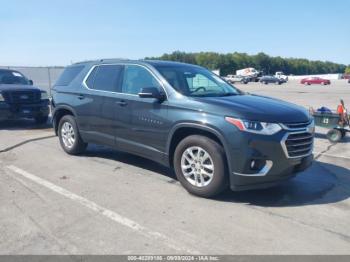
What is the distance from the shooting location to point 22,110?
10.7m

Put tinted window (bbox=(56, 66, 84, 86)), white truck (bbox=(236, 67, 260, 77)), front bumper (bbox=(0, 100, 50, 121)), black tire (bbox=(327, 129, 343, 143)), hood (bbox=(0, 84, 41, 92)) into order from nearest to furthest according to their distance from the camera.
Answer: tinted window (bbox=(56, 66, 84, 86)), black tire (bbox=(327, 129, 343, 143)), front bumper (bbox=(0, 100, 50, 121)), hood (bbox=(0, 84, 41, 92)), white truck (bbox=(236, 67, 260, 77))

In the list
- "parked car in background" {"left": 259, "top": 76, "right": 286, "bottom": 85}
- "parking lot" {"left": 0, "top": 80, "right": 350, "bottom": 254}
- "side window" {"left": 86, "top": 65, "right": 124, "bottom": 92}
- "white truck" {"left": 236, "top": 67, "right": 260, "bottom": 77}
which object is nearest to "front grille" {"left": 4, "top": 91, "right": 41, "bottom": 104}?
"parking lot" {"left": 0, "top": 80, "right": 350, "bottom": 254}

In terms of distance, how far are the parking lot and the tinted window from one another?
5.36 feet

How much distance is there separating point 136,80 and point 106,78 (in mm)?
799

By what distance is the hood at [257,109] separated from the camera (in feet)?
14.5

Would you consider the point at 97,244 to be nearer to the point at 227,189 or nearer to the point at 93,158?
the point at 227,189

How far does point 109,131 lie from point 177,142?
1.49 m

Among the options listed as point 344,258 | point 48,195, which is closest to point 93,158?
point 48,195

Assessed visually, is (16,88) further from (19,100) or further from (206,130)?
(206,130)

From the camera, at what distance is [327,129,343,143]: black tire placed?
29.2 ft

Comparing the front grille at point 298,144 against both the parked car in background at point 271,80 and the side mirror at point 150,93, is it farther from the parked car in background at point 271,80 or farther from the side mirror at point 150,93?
the parked car in background at point 271,80

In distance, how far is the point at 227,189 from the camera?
16.9 ft

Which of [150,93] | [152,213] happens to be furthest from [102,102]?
[152,213]

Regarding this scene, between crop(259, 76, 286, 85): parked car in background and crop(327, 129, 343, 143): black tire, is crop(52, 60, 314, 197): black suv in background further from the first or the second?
crop(259, 76, 286, 85): parked car in background
